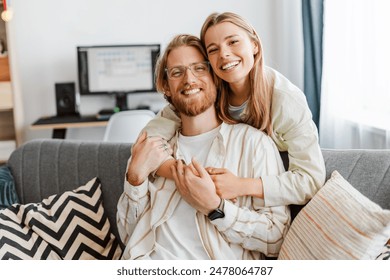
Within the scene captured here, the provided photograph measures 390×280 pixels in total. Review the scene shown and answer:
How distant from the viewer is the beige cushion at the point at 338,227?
3.77 feet

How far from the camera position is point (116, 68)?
3.81 m

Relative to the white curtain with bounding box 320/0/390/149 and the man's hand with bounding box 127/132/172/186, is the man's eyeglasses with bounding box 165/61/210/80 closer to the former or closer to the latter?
the man's hand with bounding box 127/132/172/186

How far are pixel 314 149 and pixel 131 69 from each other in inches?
103

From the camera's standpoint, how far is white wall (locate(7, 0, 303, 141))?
387 cm

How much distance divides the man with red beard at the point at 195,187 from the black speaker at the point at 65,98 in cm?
239

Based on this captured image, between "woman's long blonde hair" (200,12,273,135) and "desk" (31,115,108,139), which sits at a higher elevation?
"woman's long blonde hair" (200,12,273,135)

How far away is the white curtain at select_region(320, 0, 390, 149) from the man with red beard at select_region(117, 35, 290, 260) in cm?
122

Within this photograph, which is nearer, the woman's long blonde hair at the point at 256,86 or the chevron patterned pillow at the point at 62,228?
the woman's long blonde hair at the point at 256,86

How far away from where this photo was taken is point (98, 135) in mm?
3996

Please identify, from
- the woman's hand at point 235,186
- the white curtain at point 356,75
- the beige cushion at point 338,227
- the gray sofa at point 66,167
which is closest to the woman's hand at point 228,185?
the woman's hand at point 235,186

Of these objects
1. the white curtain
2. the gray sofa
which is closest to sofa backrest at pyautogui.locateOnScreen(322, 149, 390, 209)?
the gray sofa

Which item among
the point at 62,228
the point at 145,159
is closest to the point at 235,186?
the point at 145,159

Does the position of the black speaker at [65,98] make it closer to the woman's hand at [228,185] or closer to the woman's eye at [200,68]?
the woman's eye at [200,68]
